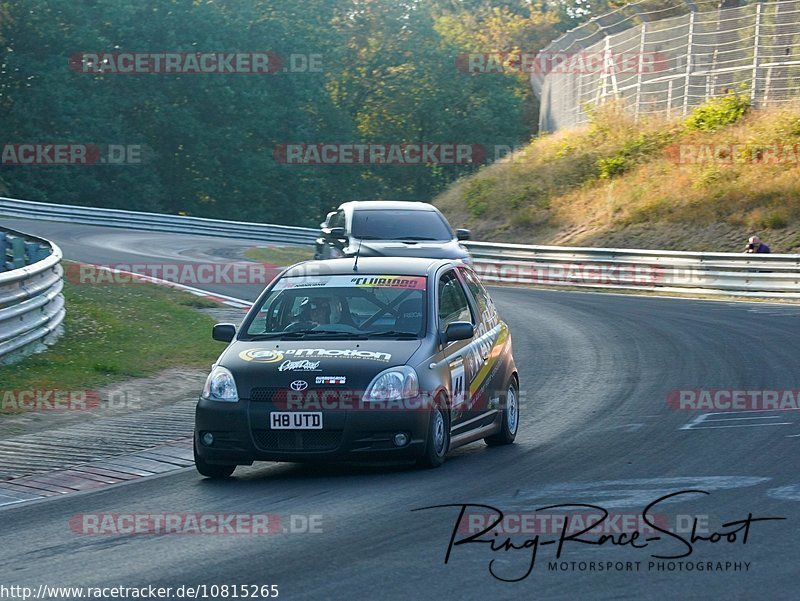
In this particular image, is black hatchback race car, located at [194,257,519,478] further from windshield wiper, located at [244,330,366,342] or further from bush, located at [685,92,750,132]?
bush, located at [685,92,750,132]

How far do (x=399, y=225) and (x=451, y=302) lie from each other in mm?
11523

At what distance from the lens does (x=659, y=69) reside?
3888 centimetres

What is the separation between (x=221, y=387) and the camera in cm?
915

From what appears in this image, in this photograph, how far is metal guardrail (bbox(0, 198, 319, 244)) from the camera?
42.8 metres

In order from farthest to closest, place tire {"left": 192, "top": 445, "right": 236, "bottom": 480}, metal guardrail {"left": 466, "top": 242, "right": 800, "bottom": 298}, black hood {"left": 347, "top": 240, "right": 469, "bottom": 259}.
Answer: metal guardrail {"left": 466, "top": 242, "right": 800, "bottom": 298} → black hood {"left": 347, "top": 240, "right": 469, "bottom": 259} → tire {"left": 192, "top": 445, "right": 236, "bottom": 480}

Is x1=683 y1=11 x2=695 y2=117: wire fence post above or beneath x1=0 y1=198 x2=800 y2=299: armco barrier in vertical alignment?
above

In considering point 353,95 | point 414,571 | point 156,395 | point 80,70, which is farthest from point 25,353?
point 353,95

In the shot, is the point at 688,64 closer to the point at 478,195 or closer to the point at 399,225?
the point at 478,195

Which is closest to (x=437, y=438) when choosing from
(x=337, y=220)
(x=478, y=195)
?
(x=337, y=220)

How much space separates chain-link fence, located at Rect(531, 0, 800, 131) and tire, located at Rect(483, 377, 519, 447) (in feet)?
86.4

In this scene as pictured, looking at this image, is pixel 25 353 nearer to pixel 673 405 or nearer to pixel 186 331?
pixel 186 331

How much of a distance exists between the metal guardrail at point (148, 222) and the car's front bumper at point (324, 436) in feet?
111

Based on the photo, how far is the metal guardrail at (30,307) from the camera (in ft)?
45.6

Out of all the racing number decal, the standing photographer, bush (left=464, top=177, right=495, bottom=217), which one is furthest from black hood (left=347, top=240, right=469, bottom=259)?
bush (left=464, top=177, right=495, bottom=217)
